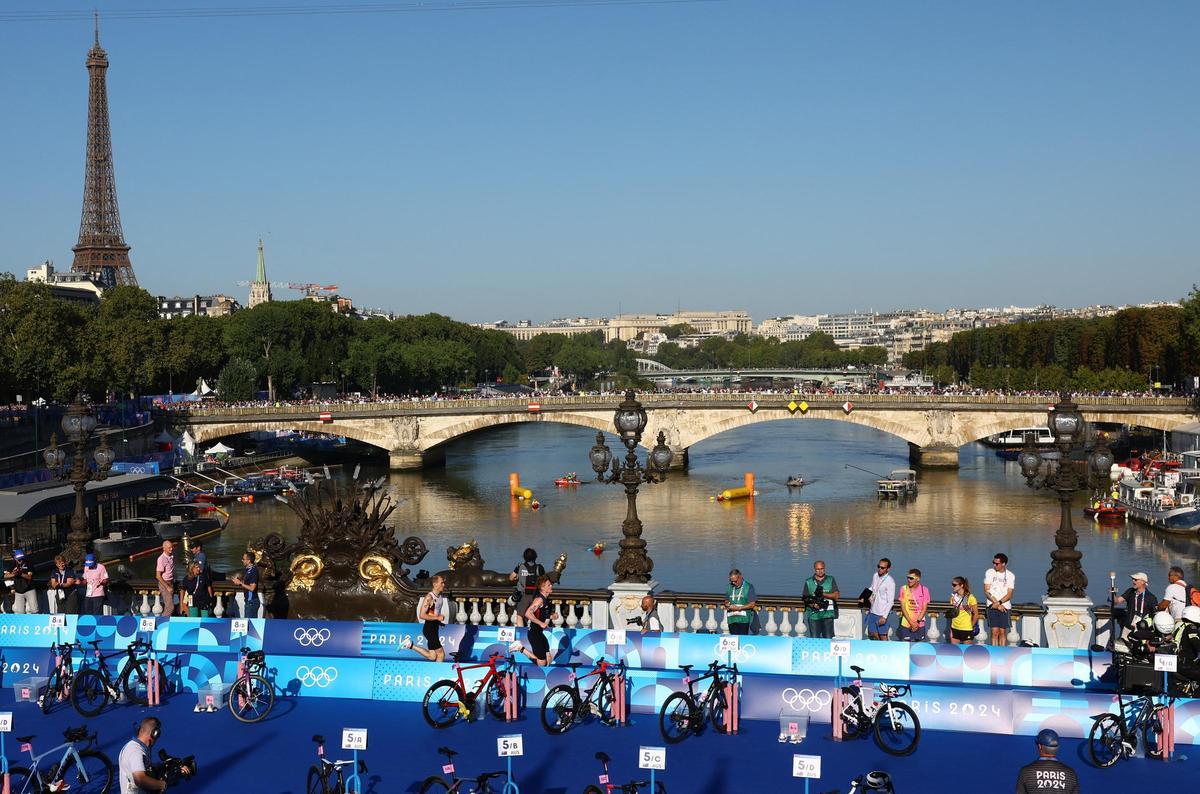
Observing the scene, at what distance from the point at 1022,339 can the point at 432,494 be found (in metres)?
82.4

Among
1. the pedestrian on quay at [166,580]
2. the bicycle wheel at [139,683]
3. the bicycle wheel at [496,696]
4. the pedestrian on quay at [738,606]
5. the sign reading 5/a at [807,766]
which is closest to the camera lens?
the sign reading 5/a at [807,766]

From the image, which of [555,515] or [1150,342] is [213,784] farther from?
[1150,342]

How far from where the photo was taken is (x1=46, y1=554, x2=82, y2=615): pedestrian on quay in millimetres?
17719

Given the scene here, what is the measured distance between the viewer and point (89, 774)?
487 inches

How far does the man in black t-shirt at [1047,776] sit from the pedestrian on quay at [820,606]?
622 centimetres

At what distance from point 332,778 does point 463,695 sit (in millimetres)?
2788

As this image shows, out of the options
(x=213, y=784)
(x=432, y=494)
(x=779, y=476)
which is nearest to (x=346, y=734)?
(x=213, y=784)

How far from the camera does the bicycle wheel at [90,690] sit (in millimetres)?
14734

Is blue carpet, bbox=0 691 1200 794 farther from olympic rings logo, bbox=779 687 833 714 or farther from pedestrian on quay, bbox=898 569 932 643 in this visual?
pedestrian on quay, bbox=898 569 932 643

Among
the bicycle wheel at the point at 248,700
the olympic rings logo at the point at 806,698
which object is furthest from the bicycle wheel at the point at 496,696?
the olympic rings logo at the point at 806,698

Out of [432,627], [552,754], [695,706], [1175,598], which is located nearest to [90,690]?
[432,627]

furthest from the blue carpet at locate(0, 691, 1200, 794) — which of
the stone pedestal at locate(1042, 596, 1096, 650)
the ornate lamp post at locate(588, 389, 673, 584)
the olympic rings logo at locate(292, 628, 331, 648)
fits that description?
A: the ornate lamp post at locate(588, 389, 673, 584)

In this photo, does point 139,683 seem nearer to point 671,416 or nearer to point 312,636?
point 312,636

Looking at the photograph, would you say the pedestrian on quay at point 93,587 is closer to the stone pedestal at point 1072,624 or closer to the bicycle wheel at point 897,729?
the bicycle wheel at point 897,729
